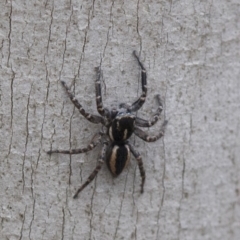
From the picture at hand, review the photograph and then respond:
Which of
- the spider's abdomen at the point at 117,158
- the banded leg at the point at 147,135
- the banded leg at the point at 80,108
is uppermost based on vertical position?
the banded leg at the point at 80,108

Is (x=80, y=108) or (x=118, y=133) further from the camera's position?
(x=118, y=133)

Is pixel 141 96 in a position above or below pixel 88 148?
above

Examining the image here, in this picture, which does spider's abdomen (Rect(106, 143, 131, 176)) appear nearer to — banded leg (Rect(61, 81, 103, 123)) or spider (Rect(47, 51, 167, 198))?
spider (Rect(47, 51, 167, 198))

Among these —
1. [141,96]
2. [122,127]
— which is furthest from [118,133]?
[141,96]

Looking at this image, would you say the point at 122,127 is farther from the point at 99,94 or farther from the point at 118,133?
the point at 99,94

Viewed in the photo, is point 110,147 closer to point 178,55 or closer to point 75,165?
point 75,165

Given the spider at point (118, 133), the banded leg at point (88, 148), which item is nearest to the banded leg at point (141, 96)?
the spider at point (118, 133)

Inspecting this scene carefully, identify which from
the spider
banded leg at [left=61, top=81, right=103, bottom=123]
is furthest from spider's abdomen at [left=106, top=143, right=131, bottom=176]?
banded leg at [left=61, top=81, right=103, bottom=123]

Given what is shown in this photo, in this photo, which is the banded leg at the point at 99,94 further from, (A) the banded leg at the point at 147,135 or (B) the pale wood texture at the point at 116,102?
(A) the banded leg at the point at 147,135
